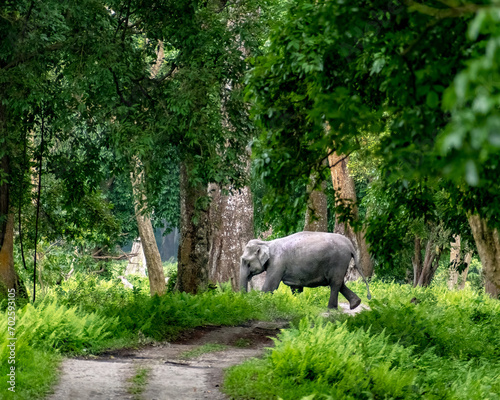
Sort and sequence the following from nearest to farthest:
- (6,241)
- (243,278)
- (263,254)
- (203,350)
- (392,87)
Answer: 1. (392,87)
2. (203,350)
3. (6,241)
4. (263,254)
5. (243,278)

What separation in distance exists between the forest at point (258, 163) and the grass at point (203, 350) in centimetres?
6

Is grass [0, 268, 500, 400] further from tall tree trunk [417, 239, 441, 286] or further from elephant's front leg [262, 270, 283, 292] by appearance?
tall tree trunk [417, 239, 441, 286]

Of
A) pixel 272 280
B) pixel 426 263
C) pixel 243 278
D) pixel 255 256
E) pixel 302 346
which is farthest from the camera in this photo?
pixel 426 263

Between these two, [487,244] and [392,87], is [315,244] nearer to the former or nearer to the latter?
[487,244]

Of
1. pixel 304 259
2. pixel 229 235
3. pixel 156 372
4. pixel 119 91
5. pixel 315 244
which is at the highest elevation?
pixel 119 91

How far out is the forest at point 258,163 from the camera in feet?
17.1

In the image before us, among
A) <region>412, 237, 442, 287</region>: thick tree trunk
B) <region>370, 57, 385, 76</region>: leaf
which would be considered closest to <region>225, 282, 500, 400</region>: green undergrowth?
<region>370, 57, 385, 76</region>: leaf

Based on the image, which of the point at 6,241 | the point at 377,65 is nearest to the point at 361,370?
the point at 377,65

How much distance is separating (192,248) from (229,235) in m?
4.20

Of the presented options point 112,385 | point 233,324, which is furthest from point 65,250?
point 112,385

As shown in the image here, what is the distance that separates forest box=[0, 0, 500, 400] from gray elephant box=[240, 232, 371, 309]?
87 millimetres

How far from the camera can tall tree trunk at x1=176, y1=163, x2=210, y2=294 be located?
14945 mm

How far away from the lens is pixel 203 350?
10.6 metres

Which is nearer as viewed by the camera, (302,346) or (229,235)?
(302,346)
